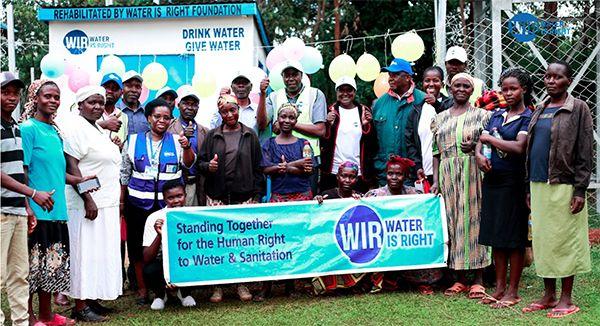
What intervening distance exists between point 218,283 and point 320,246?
37.8 inches

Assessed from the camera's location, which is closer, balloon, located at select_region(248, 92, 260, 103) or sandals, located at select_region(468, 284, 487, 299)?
sandals, located at select_region(468, 284, 487, 299)

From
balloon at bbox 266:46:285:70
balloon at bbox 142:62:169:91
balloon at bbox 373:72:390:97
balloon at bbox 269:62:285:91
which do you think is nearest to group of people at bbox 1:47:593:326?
balloon at bbox 269:62:285:91

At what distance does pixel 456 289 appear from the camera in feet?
20.7

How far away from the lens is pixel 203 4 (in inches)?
432

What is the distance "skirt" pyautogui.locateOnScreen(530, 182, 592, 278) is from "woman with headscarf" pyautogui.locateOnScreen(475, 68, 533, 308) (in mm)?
280

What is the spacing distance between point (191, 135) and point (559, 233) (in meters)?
3.47

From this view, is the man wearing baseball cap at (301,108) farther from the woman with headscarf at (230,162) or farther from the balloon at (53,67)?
the balloon at (53,67)

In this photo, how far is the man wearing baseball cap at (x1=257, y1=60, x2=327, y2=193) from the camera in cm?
673

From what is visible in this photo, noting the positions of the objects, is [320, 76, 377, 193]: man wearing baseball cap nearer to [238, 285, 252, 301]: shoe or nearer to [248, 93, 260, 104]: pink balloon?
[248, 93, 260, 104]: pink balloon

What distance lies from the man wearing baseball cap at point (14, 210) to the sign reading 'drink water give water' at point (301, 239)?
124cm

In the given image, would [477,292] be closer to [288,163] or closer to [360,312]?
[360,312]

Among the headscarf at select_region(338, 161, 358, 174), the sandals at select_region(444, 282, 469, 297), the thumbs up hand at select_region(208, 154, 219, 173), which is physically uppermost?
the thumbs up hand at select_region(208, 154, 219, 173)

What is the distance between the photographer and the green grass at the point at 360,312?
5.41 m

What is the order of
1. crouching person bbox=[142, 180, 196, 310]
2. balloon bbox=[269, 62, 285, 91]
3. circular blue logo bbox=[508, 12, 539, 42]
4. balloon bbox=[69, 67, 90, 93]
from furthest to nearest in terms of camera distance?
1. circular blue logo bbox=[508, 12, 539, 42]
2. balloon bbox=[69, 67, 90, 93]
3. balloon bbox=[269, 62, 285, 91]
4. crouching person bbox=[142, 180, 196, 310]
